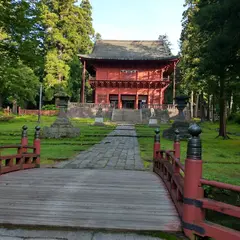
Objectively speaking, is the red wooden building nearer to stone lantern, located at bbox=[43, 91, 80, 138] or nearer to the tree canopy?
the tree canopy

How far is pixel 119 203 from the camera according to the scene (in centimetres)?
458

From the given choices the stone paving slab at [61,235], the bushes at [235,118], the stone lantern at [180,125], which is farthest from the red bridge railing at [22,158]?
the bushes at [235,118]

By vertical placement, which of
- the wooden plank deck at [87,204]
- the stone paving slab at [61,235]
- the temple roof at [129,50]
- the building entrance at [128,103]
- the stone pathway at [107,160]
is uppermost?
the temple roof at [129,50]

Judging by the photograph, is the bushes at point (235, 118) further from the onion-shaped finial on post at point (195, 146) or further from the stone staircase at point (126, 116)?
the onion-shaped finial on post at point (195, 146)

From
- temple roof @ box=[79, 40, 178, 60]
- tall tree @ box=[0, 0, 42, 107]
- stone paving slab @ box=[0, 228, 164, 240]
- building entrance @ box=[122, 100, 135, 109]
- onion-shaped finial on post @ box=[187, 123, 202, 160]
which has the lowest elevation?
stone paving slab @ box=[0, 228, 164, 240]

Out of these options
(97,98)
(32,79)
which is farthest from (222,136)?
(97,98)

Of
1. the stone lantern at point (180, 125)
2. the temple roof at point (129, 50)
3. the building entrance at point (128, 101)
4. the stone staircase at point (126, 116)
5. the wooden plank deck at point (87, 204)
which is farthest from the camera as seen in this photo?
the building entrance at point (128, 101)

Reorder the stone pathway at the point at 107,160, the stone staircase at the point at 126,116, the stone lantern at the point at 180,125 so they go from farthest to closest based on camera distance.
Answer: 1. the stone staircase at the point at 126,116
2. the stone lantern at the point at 180,125
3. the stone pathway at the point at 107,160

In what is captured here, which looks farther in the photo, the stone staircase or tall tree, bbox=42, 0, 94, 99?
tall tree, bbox=42, 0, 94, 99

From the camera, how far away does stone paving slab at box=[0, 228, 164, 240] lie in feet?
11.2

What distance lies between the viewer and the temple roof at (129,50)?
126 feet

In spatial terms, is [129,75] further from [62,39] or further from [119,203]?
[119,203]

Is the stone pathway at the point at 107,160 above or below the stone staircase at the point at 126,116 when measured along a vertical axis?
below

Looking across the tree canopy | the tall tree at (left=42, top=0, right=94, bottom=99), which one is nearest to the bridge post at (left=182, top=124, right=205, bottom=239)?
the tree canopy
